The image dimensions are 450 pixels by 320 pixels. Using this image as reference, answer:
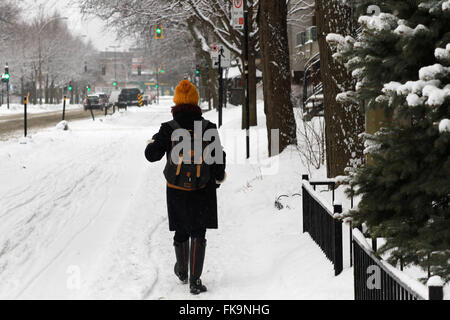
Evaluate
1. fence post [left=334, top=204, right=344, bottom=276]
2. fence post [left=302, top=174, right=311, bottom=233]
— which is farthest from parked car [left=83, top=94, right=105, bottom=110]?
fence post [left=334, top=204, right=344, bottom=276]

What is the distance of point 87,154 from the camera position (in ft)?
58.8

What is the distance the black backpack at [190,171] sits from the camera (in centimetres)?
575

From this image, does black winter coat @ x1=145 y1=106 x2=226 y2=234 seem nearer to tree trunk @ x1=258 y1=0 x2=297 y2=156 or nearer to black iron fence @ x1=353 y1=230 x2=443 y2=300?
black iron fence @ x1=353 y1=230 x2=443 y2=300

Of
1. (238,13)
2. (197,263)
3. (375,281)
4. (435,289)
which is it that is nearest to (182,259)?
(197,263)

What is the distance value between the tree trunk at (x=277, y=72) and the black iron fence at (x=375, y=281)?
874cm

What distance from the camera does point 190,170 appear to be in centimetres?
575

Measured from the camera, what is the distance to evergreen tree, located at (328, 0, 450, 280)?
11.7 feet

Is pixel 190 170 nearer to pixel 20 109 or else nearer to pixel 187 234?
pixel 187 234

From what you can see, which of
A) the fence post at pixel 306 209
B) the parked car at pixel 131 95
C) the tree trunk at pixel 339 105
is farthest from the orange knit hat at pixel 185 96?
the parked car at pixel 131 95

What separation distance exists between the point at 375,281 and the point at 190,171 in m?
2.06

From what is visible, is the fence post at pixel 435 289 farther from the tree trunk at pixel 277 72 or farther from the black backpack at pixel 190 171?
the tree trunk at pixel 277 72
